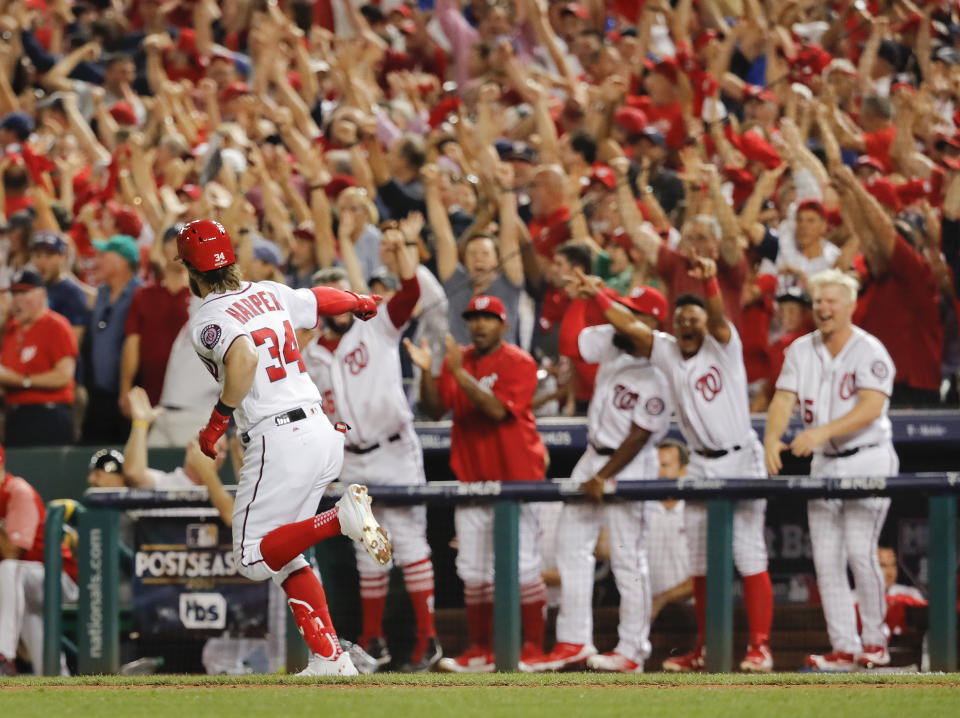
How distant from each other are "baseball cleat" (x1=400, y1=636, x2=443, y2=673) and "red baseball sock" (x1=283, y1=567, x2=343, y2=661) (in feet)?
5.31

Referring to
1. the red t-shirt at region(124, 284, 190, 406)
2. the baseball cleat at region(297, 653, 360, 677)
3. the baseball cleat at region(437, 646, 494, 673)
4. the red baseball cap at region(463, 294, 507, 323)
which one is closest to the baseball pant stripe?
the baseball cleat at region(297, 653, 360, 677)

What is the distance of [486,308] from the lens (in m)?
7.64

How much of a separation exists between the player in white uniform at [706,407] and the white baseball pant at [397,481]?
4.14 ft

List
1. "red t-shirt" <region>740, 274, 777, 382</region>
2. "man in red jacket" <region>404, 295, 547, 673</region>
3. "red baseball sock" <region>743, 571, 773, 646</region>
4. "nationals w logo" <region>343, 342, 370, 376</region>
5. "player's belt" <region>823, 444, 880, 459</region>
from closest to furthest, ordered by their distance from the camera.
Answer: "red baseball sock" <region>743, 571, 773, 646</region>, "player's belt" <region>823, 444, 880, 459</region>, "man in red jacket" <region>404, 295, 547, 673</region>, "nationals w logo" <region>343, 342, 370, 376</region>, "red t-shirt" <region>740, 274, 777, 382</region>

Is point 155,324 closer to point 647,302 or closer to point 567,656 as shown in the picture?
point 647,302

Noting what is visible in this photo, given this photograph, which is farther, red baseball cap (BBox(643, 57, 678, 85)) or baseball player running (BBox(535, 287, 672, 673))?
red baseball cap (BBox(643, 57, 678, 85))

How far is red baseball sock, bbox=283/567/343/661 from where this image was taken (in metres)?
5.62

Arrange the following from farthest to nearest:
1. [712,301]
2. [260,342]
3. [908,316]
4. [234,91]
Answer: [234,91] → [908,316] → [712,301] → [260,342]

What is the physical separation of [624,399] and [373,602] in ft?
5.00

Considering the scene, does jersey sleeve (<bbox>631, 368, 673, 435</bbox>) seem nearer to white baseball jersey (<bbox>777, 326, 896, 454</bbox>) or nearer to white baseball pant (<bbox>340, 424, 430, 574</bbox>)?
white baseball jersey (<bbox>777, 326, 896, 454</bbox>)

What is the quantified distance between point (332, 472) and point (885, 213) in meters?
3.54

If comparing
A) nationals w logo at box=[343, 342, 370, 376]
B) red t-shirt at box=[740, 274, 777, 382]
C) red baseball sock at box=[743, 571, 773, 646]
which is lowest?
red baseball sock at box=[743, 571, 773, 646]

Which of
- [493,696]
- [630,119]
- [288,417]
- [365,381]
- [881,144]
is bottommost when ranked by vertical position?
[493,696]

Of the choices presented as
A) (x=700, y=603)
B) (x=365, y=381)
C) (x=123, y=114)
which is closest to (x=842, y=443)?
(x=700, y=603)
